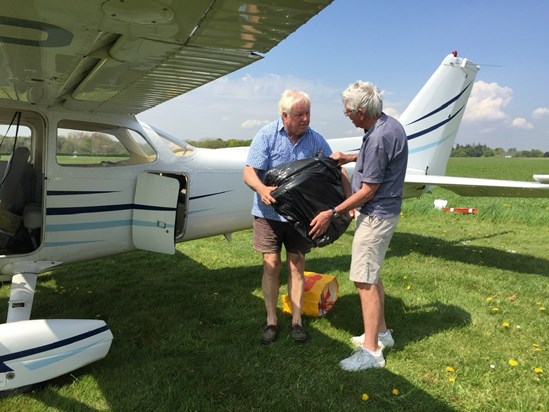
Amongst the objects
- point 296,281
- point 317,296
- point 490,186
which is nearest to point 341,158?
point 296,281

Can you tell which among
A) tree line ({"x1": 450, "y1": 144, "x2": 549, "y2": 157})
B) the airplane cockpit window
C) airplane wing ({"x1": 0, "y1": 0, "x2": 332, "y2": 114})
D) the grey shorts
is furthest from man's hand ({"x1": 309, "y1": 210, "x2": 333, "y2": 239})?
tree line ({"x1": 450, "y1": 144, "x2": 549, "y2": 157})

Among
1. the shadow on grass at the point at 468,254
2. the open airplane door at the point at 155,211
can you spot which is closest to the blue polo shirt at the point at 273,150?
the open airplane door at the point at 155,211

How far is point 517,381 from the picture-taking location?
283 centimetres

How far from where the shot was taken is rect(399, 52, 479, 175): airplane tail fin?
23.1ft

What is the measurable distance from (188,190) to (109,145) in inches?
32.2

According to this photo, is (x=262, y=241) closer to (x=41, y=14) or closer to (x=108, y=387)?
(x=108, y=387)

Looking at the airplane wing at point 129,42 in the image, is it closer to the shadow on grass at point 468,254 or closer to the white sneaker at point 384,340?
the white sneaker at point 384,340

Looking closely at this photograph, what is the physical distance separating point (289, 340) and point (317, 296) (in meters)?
0.54

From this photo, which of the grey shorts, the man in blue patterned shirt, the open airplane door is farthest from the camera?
the open airplane door

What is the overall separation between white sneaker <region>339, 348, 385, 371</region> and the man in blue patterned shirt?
470 millimetres

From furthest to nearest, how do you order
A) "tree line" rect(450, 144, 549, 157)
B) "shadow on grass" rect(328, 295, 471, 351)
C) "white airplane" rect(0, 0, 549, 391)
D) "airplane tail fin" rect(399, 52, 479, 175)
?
1. "tree line" rect(450, 144, 549, 157)
2. "airplane tail fin" rect(399, 52, 479, 175)
3. "shadow on grass" rect(328, 295, 471, 351)
4. "white airplane" rect(0, 0, 549, 391)

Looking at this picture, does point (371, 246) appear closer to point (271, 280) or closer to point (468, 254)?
point (271, 280)

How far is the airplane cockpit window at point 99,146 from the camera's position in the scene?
11.8ft

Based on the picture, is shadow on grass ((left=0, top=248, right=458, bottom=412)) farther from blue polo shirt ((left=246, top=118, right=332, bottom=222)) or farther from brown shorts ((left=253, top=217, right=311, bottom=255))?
blue polo shirt ((left=246, top=118, right=332, bottom=222))
